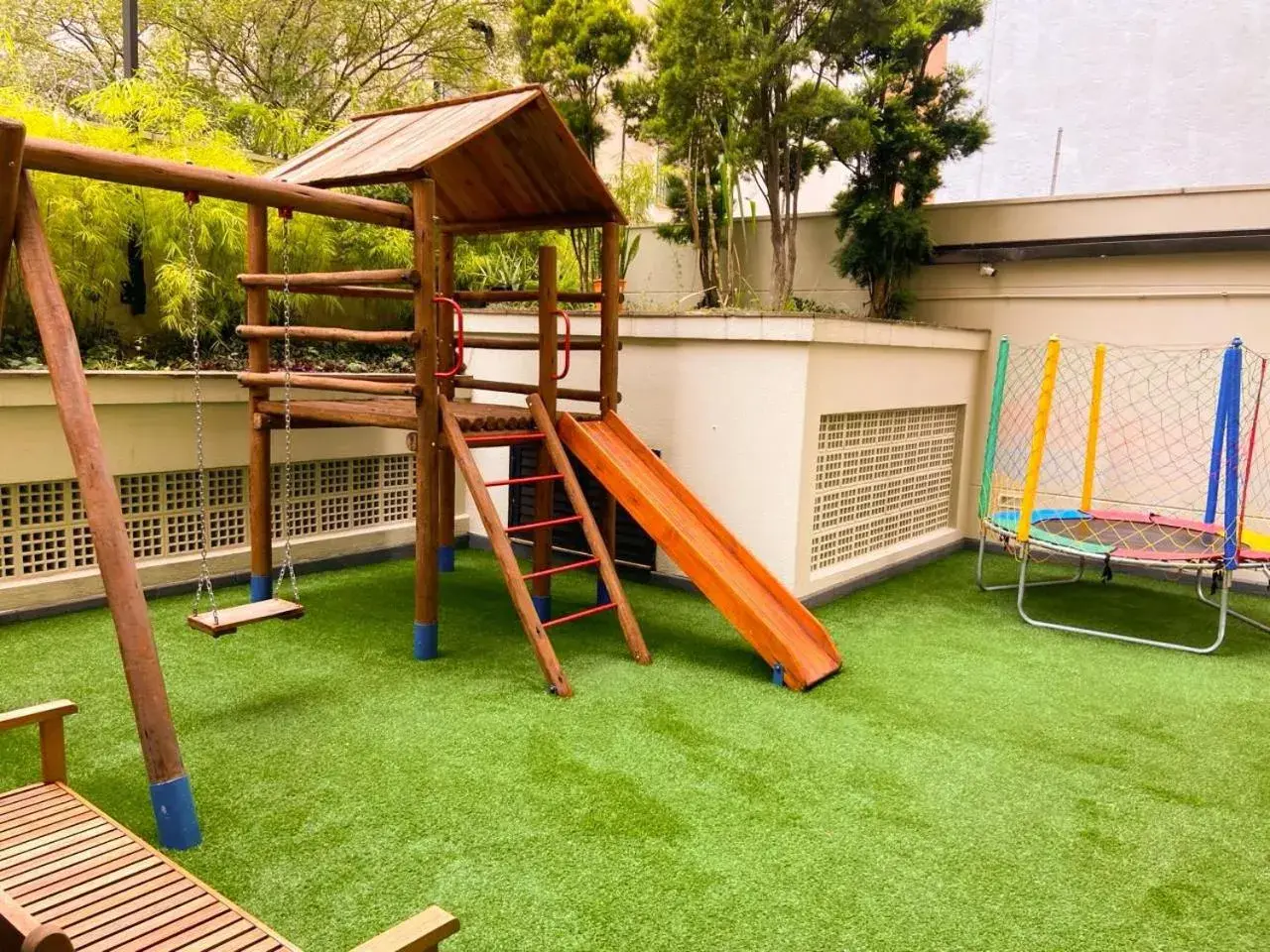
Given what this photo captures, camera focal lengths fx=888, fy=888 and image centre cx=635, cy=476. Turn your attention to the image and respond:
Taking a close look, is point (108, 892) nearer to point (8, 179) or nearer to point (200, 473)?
point (8, 179)

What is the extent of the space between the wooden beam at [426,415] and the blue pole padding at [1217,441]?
447 cm

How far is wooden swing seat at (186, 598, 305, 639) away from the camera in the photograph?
11.3 ft

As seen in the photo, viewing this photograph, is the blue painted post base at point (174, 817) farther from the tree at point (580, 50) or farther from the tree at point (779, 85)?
the tree at point (580, 50)

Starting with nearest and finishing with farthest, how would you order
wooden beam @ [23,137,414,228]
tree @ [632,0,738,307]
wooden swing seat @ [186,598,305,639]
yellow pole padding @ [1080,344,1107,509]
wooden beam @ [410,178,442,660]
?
wooden beam @ [23,137,414,228], wooden swing seat @ [186,598,305,639], wooden beam @ [410,178,442,660], yellow pole padding @ [1080,344,1107,509], tree @ [632,0,738,307]

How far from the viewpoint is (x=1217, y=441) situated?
560 cm

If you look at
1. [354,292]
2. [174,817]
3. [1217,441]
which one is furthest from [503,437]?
[1217,441]

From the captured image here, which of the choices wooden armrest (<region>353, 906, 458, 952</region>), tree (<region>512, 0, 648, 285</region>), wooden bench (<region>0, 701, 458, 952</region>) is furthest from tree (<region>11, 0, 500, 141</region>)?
wooden armrest (<region>353, 906, 458, 952</region>)

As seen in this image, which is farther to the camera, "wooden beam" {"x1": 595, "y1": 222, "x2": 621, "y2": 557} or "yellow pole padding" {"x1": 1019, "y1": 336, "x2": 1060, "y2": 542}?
"yellow pole padding" {"x1": 1019, "y1": 336, "x2": 1060, "y2": 542}

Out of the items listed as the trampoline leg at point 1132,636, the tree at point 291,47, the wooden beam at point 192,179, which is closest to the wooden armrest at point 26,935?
the wooden beam at point 192,179

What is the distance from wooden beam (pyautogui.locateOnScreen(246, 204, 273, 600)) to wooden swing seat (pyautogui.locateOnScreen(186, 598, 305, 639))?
4.58 ft

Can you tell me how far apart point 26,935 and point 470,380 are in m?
4.64

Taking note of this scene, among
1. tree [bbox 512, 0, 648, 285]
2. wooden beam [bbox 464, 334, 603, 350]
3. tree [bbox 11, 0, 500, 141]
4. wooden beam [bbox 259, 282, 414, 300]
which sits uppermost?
tree [bbox 11, 0, 500, 141]

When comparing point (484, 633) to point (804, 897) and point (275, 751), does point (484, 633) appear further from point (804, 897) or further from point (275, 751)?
point (804, 897)

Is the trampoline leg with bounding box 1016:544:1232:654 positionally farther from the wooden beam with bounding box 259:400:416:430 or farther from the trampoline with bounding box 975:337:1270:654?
the wooden beam with bounding box 259:400:416:430
